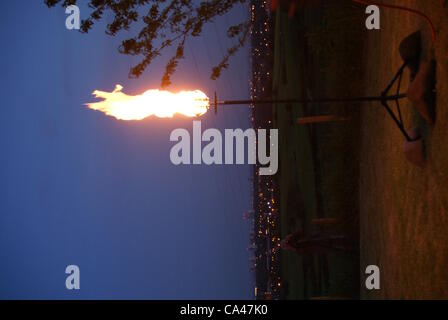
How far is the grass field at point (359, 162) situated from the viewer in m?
5.10

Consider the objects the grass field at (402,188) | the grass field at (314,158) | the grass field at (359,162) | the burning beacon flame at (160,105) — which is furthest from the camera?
the grass field at (314,158)

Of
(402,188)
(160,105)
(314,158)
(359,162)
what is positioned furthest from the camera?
(314,158)

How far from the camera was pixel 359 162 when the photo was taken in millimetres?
9641

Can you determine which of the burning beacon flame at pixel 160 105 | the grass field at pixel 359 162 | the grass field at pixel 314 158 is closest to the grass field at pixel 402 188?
the grass field at pixel 359 162

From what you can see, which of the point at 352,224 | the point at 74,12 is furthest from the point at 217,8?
the point at 352,224

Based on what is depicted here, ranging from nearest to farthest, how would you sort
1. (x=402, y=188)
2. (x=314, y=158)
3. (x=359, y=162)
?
(x=402, y=188) < (x=359, y=162) < (x=314, y=158)

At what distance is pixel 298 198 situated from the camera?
1194 centimetres

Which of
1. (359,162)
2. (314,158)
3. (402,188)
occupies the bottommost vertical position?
(402,188)

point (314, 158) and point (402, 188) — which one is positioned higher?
point (314, 158)

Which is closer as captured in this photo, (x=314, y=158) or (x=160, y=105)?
(x=160, y=105)

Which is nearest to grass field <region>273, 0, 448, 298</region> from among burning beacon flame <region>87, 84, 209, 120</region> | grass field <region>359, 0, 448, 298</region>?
grass field <region>359, 0, 448, 298</region>

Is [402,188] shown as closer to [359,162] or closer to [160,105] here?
[160,105]

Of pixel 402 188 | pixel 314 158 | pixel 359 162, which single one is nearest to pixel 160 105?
pixel 402 188

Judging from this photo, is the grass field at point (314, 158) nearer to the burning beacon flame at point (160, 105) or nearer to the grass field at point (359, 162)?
the grass field at point (359, 162)
